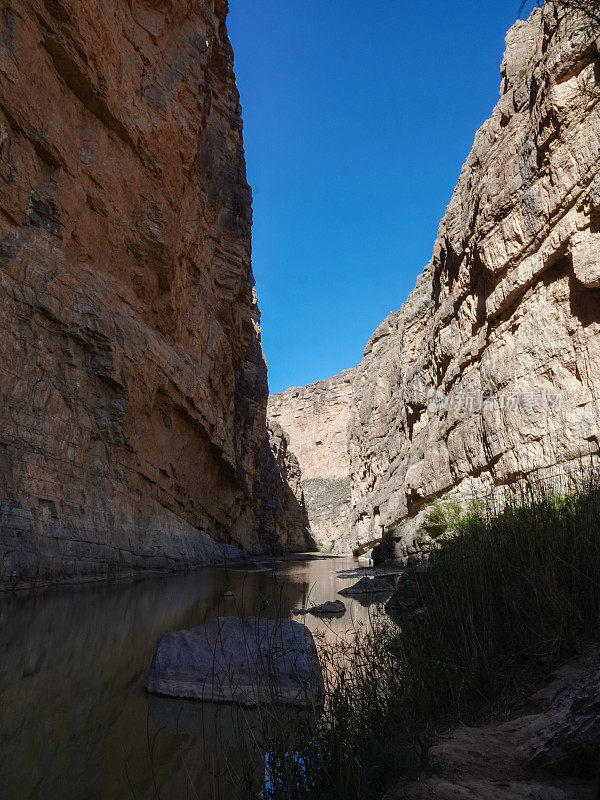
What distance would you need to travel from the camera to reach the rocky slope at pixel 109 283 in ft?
39.3

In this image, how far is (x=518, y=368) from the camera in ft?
51.3

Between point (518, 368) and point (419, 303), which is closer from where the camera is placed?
point (518, 368)

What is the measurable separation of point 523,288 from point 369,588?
1082 cm

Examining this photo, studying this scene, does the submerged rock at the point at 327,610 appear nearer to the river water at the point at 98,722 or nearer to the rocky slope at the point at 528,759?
the river water at the point at 98,722

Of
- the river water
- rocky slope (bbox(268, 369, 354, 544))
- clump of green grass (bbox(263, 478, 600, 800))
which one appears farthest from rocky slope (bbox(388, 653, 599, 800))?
rocky slope (bbox(268, 369, 354, 544))

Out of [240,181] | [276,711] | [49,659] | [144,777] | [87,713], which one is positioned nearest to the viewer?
[276,711]

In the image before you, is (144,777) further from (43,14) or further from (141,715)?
(43,14)

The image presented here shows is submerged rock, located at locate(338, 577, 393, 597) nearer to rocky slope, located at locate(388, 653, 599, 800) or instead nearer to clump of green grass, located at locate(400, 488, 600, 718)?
clump of green grass, located at locate(400, 488, 600, 718)

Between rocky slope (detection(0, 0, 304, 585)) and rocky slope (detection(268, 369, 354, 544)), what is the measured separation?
74.9 metres

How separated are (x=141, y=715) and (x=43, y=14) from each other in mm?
16697

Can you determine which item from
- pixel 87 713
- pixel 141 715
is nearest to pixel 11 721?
pixel 87 713

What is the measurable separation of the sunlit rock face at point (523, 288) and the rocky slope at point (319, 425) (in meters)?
73.9

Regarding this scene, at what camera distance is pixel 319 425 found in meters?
108

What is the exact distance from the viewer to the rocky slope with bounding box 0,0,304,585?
1198cm
